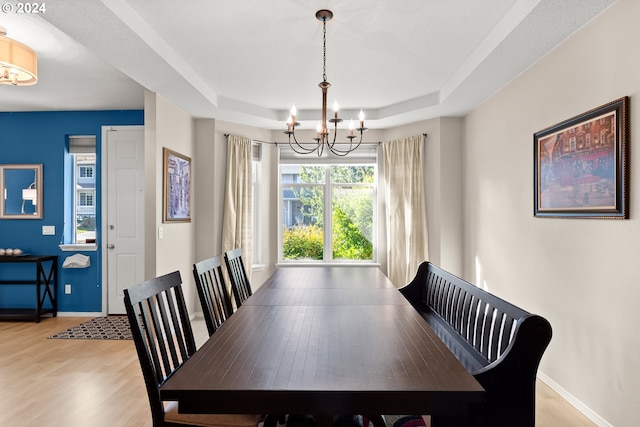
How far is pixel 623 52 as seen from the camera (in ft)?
7.13

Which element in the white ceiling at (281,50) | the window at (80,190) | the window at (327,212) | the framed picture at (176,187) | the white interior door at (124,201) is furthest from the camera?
the window at (327,212)

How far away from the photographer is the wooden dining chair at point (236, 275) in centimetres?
279

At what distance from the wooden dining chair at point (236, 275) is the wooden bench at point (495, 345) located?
1.37 meters

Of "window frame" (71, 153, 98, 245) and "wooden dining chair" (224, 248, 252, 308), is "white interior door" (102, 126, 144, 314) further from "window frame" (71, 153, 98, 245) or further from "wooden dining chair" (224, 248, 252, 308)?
"wooden dining chair" (224, 248, 252, 308)

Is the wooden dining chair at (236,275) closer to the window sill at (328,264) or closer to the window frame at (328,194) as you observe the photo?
the window sill at (328,264)

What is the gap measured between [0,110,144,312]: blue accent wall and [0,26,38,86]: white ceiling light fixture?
217 cm

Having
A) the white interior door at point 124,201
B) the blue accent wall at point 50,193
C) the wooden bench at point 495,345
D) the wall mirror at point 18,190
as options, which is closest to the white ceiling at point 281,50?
the blue accent wall at point 50,193

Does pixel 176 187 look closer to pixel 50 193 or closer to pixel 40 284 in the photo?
pixel 50 193

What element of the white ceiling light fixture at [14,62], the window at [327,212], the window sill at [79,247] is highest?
the white ceiling light fixture at [14,62]

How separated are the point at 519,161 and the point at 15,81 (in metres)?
3.84

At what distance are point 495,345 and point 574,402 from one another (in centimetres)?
128

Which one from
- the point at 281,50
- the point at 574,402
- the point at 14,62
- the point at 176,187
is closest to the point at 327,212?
the point at 176,187

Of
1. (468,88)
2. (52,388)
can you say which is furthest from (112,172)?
(468,88)

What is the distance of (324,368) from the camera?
129 centimetres
